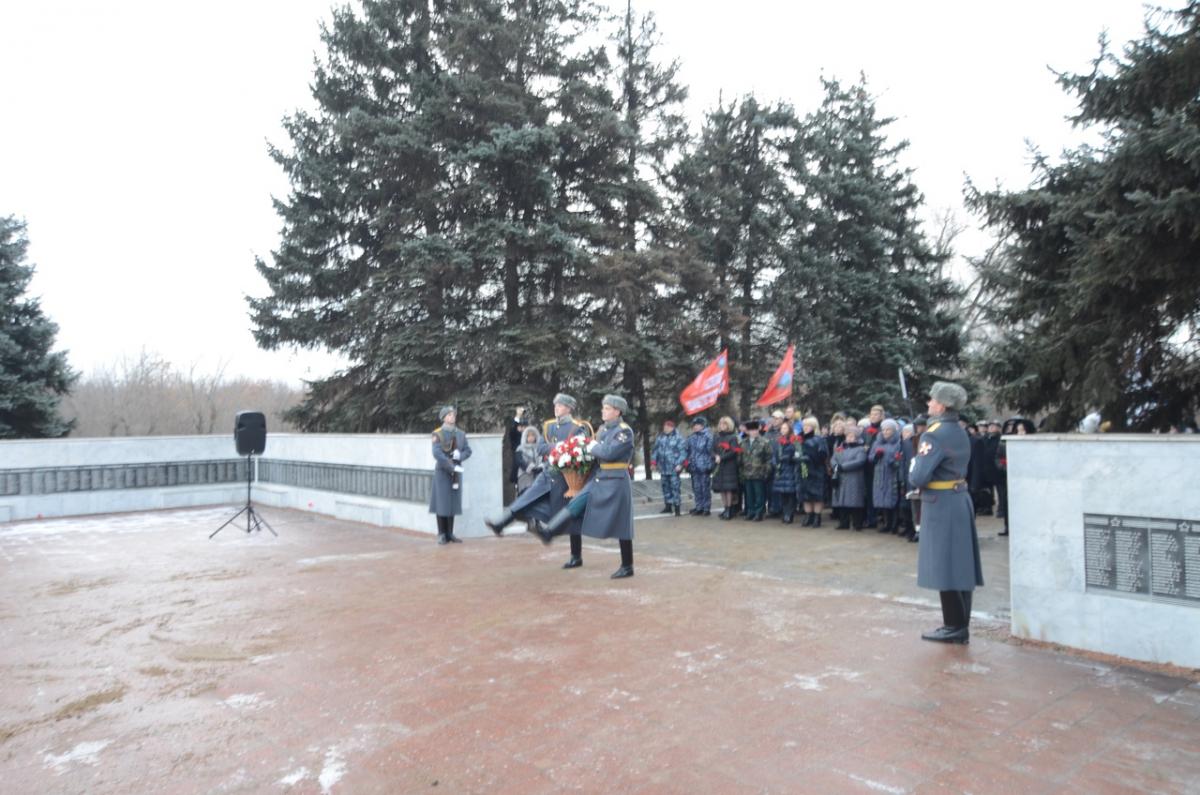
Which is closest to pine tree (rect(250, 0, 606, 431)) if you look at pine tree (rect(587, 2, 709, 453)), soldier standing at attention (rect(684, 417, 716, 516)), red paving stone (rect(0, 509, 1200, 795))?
pine tree (rect(587, 2, 709, 453))

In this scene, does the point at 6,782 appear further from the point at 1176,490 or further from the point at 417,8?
the point at 417,8

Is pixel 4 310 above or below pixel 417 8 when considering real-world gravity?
below

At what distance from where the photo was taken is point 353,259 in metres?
20.7

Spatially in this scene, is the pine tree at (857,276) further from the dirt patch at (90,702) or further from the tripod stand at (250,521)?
the dirt patch at (90,702)

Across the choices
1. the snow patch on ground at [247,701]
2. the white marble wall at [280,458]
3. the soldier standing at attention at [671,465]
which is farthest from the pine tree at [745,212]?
the snow patch on ground at [247,701]

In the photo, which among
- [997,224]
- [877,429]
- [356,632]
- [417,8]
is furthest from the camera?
[417,8]

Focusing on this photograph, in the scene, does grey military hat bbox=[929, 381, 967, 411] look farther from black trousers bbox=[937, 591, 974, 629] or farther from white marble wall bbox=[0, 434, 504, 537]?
white marble wall bbox=[0, 434, 504, 537]

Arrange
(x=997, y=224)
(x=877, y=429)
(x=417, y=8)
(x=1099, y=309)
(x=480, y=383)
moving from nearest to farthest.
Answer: (x=1099, y=309)
(x=997, y=224)
(x=877, y=429)
(x=480, y=383)
(x=417, y=8)

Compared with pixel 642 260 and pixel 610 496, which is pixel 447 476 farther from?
pixel 642 260

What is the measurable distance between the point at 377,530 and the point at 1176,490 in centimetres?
1139

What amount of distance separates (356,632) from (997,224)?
9198 mm

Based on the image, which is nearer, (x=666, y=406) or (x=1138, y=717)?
(x=1138, y=717)

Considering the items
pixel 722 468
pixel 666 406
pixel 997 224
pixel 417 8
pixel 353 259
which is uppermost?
pixel 417 8

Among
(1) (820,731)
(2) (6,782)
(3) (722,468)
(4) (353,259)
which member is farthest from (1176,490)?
(4) (353,259)
